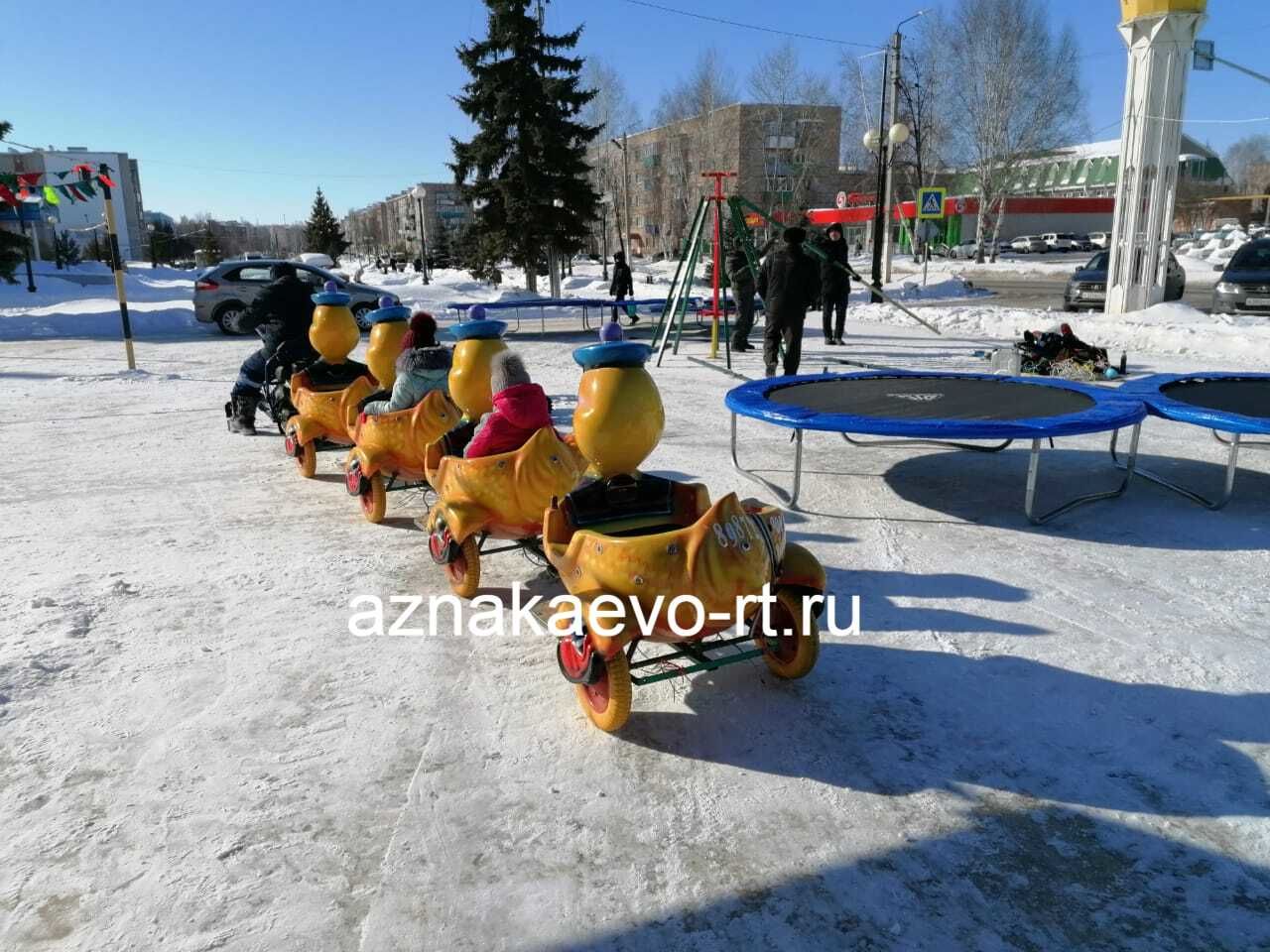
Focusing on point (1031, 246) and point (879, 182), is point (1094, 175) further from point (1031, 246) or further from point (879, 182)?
point (879, 182)

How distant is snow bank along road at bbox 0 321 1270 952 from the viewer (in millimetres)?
2197

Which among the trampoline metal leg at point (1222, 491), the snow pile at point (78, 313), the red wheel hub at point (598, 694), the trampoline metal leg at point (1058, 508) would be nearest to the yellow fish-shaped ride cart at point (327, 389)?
the red wheel hub at point (598, 694)

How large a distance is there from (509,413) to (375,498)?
1739 mm

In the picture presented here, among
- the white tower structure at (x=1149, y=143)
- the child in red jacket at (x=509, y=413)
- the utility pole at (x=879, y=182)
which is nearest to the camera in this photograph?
the child in red jacket at (x=509, y=413)

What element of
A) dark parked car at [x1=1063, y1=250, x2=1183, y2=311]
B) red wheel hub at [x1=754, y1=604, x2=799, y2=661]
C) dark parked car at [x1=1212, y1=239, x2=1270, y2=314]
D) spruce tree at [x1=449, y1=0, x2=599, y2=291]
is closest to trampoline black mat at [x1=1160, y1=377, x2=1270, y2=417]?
red wheel hub at [x1=754, y1=604, x2=799, y2=661]

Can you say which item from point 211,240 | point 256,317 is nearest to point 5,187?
point 256,317

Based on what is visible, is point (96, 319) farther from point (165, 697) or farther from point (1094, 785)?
point (1094, 785)

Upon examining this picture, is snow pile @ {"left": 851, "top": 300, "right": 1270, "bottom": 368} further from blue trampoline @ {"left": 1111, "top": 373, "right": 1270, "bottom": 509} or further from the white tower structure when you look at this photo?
blue trampoline @ {"left": 1111, "top": 373, "right": 1270, "bottom": 509}

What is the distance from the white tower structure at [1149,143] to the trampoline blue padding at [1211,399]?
9249 mm

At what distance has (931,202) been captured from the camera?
820 inches

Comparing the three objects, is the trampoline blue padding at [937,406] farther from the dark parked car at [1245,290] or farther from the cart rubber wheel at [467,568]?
the dark parked car at [1245,290]

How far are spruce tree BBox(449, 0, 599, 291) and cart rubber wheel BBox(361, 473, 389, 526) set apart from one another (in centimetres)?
2121

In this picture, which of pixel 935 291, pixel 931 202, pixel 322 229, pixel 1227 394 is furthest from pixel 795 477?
pixel 322 229

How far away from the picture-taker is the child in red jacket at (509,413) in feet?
13.5
